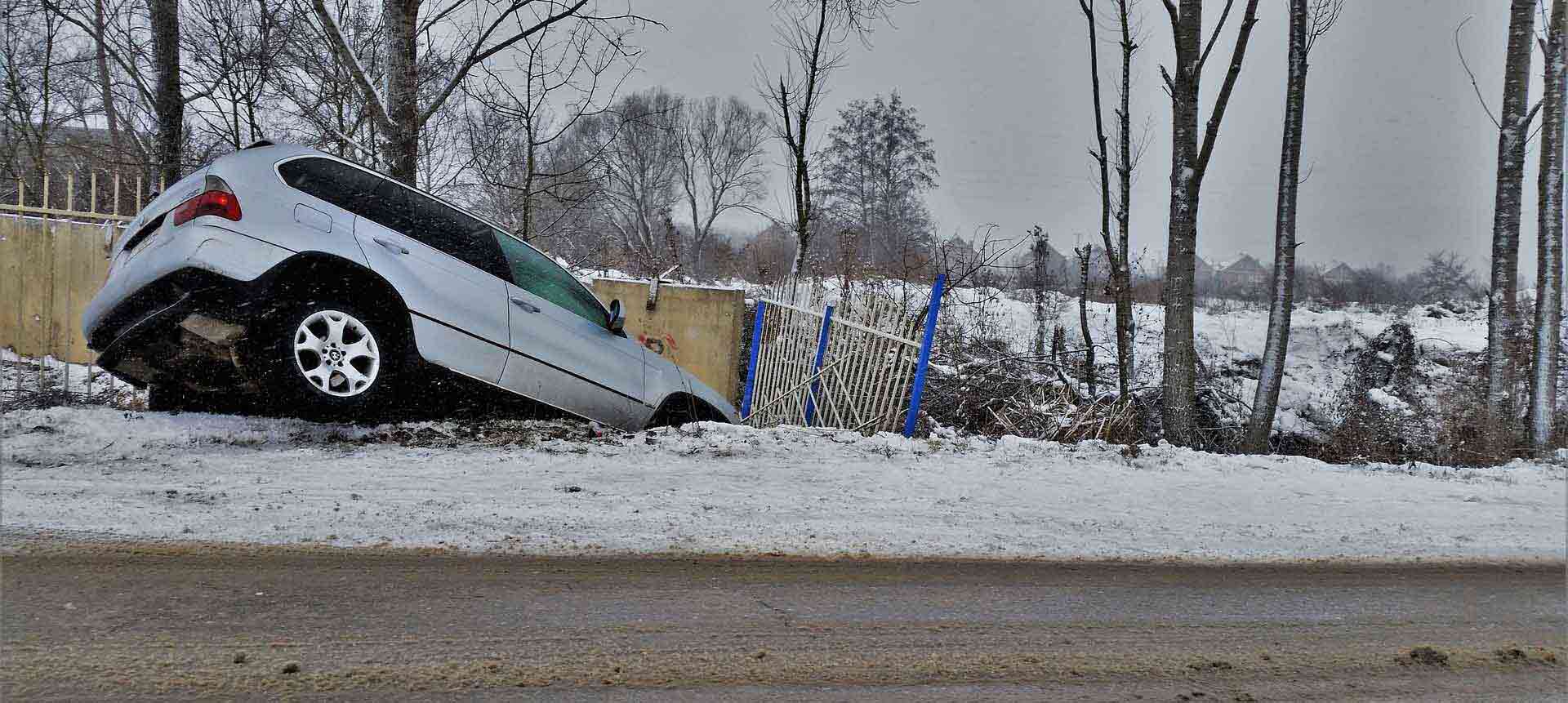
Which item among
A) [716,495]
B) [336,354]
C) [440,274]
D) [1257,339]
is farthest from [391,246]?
[1257,339]

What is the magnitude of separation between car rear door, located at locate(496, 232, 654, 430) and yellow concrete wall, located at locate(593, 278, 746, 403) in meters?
3.06

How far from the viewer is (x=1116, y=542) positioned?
3980 millimetres

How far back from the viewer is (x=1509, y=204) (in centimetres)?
981

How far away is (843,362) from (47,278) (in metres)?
8.51

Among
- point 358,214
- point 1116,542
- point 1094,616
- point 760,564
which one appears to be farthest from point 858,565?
point 358,214

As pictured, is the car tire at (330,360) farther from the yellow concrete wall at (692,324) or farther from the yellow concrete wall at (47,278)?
the yellow concrete wall at (47,278)

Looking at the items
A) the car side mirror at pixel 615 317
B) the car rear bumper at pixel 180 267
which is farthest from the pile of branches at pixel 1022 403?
the car rear bumper at pixel 180 267

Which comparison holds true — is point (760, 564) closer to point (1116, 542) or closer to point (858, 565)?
point (858, 565)

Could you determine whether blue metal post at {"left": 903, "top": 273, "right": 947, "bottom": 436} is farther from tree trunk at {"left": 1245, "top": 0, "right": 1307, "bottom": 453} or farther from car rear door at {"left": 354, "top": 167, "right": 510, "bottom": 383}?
tree trunk at {"left": 1245, "top": 0, "right": 1307, "bottom": 453}

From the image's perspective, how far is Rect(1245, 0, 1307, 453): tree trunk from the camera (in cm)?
838

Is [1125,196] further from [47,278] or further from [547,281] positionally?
[47,278]

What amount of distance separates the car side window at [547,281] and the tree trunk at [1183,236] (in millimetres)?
5462

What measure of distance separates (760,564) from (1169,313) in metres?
6.27

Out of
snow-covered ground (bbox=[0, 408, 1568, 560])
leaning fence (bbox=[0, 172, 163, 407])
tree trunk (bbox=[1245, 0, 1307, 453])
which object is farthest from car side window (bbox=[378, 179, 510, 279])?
tree trunk (bbox=[1245, 0, 1307, 453])
